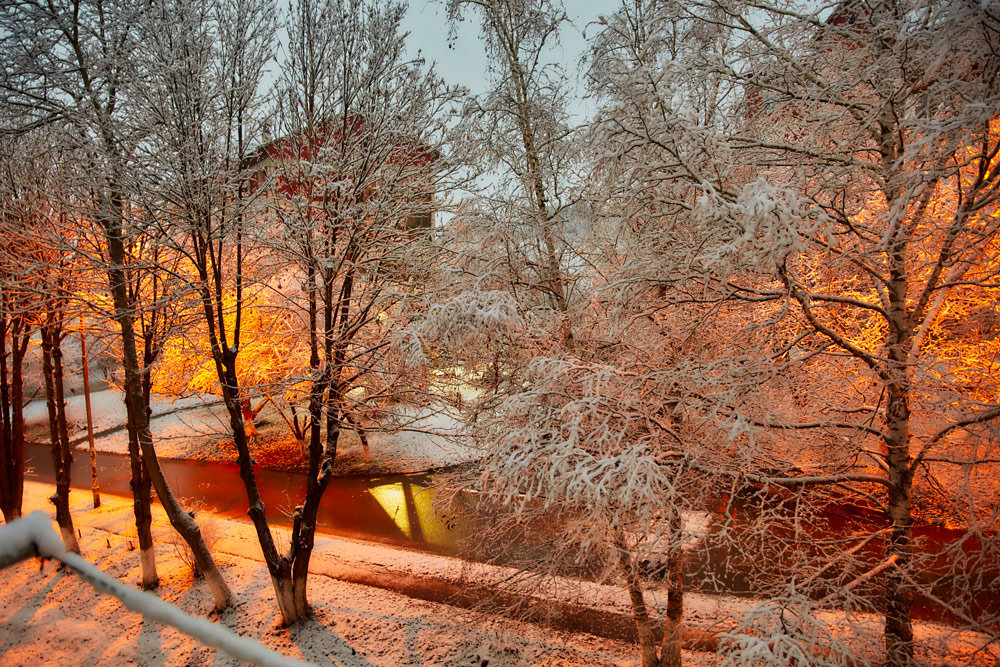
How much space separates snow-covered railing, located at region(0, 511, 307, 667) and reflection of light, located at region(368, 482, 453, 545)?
8.08 m

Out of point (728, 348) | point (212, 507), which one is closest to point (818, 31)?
point (728, 348)

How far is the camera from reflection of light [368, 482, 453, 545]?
32.4ft

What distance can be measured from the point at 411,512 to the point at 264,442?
7.83m

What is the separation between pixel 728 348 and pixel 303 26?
662cm

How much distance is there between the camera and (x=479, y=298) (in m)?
4.91

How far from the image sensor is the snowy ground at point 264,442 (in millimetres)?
14250

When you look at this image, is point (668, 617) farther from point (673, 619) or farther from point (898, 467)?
point (898, 467)

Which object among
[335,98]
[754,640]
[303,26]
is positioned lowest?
[754,640]

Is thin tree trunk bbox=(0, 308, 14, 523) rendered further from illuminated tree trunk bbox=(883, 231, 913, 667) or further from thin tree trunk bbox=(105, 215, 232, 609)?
illuminated tree trunk bbox=(883, 231, 913, 667)

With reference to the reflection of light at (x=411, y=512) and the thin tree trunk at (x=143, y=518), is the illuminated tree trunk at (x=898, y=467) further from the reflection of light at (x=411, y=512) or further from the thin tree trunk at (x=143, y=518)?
the thin tree trunk at (x=143, y=518)

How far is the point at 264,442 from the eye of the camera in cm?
1614

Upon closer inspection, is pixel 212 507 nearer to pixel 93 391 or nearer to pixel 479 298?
pixel 479 298

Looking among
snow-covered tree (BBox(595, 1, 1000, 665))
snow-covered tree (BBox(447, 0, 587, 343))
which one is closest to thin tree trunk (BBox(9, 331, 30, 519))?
snow-covered tree (BBox(447, 0, 587, 343))

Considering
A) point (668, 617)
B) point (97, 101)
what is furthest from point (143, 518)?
point (668, 617)
